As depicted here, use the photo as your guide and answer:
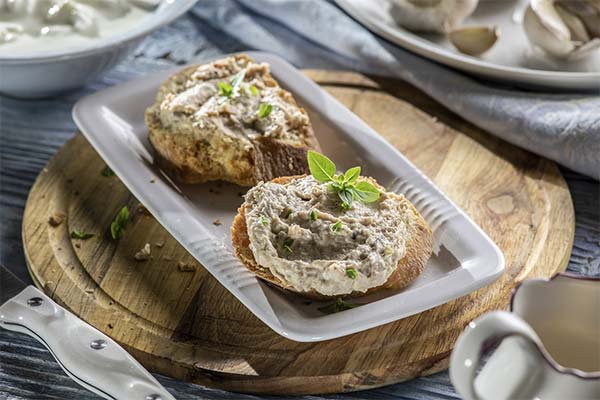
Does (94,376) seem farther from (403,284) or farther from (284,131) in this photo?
(284,131)

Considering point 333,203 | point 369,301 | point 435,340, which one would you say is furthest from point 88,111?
point 435,340

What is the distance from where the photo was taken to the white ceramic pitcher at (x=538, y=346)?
176 centimetres

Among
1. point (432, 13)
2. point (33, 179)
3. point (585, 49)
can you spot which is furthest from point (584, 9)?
point (33, 179)

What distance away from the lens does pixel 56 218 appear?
2.98 m

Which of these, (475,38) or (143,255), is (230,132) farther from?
(475,38)

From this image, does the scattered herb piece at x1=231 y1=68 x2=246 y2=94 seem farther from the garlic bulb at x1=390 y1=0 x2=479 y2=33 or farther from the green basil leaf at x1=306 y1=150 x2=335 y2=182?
the garlic bulb at x1=390 y1=0 x2=479 y2=33

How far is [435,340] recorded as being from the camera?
2.48m

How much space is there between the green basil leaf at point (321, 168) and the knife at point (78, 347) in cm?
78

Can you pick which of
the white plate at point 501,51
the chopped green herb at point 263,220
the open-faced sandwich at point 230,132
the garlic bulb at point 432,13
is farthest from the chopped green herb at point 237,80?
the garlic bulb at point 432,13

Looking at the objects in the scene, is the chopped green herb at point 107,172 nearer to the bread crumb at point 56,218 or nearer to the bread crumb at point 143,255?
the bread crumb at point 56,218

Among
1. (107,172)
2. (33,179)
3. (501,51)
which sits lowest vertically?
(33,179)

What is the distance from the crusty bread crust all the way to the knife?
430mm

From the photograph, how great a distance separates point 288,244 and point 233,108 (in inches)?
31.2

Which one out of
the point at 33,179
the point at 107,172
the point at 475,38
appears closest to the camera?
the point at 107,172
